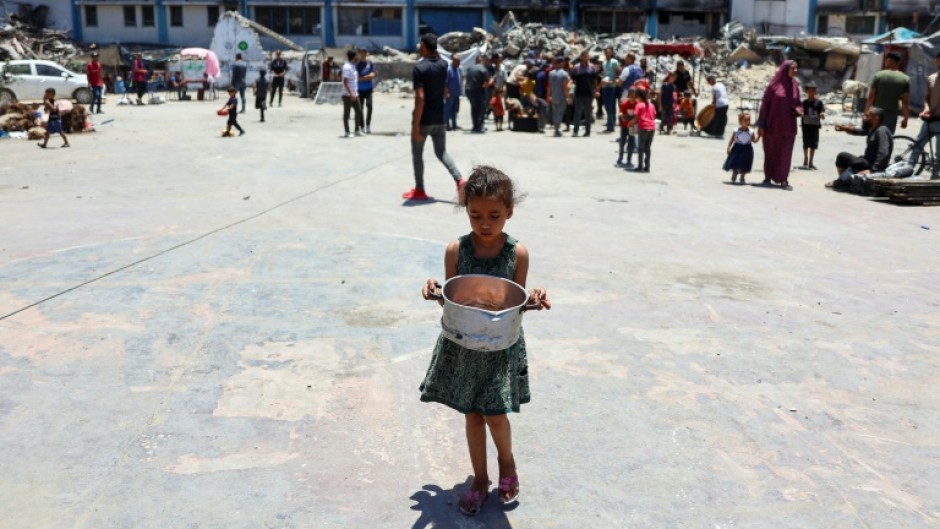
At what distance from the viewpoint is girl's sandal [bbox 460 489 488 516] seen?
3338 mm

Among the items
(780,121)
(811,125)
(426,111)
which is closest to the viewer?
(426,111)

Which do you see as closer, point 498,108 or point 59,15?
point 498,108

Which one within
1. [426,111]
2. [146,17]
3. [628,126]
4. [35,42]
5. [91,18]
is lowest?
[628,126]

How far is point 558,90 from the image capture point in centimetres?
2006

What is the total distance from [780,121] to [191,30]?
47.4 meters

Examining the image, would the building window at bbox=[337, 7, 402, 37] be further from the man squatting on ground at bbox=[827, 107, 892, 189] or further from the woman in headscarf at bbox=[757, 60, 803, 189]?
the man squatting on ground at bbox=[827, 107, 892, 189]

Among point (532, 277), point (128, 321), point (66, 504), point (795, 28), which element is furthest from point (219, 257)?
point (795, 28)

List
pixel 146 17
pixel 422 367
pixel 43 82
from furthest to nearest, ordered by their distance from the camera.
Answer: pixel 146 17 → pixel 43 82 → pixel 422 367

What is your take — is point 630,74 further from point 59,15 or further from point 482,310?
point 59,15

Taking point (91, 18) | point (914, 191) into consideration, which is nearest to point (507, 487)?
point (914, 191)

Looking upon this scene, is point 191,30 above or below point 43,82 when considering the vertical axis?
above

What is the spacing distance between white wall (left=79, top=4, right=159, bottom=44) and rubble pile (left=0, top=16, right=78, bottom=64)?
1692mm

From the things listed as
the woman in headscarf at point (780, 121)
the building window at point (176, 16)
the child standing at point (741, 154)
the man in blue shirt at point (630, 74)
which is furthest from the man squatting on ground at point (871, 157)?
the building window at point (176, 16)

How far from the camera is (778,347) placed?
5.38m
